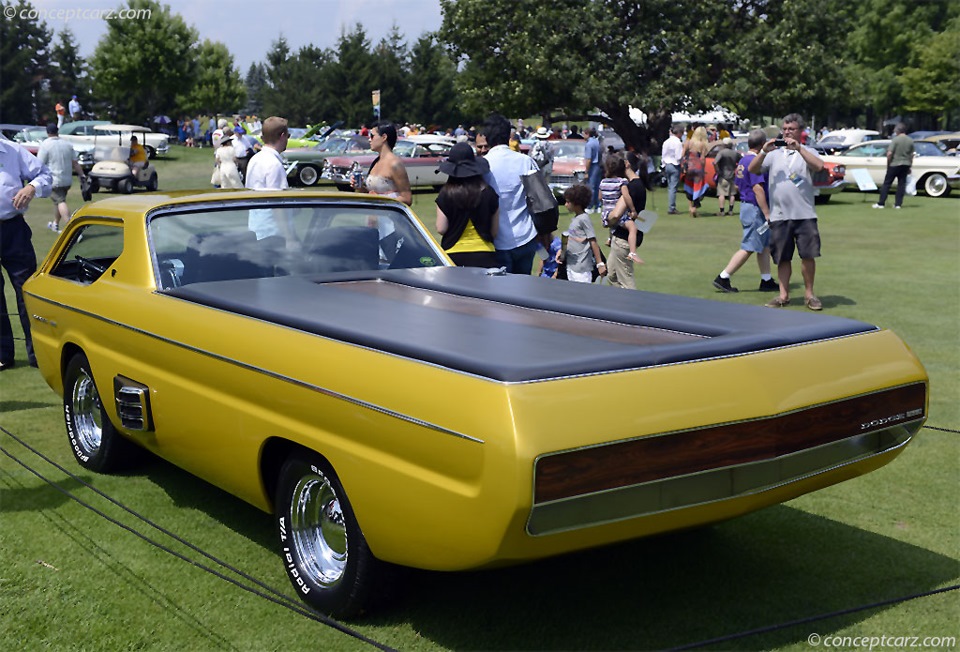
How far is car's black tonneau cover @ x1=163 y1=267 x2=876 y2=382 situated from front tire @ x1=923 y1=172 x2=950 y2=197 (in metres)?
Result: 24.5

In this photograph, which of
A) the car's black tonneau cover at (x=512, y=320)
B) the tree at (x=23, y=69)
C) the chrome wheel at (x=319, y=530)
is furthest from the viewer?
the tree at (x=23, y=69)

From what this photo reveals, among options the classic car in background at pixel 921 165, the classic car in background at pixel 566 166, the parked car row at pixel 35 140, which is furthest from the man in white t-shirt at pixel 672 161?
the parked car row at pixel 35 140

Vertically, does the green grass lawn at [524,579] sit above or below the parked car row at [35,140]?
above

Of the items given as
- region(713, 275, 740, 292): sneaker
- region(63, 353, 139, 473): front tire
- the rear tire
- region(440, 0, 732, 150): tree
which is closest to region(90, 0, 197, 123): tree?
region(440, 0, 732, 150): tree

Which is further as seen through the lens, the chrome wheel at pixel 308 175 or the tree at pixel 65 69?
the tree at pixel 65 69

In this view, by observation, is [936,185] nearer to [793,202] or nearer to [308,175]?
[308,175]

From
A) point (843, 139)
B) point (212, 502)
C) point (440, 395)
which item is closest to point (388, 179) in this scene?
point (212, 502)

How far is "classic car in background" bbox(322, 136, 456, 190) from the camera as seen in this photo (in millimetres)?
27188

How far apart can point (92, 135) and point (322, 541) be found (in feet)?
115

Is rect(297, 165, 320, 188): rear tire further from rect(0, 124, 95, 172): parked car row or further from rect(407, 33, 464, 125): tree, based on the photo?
rect(407, 33, 464, 125): tree

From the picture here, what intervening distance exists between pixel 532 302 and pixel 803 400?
4.85 ft

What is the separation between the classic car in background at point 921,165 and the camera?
26.9 meters

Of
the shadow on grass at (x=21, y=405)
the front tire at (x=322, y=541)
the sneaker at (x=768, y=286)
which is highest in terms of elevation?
the front tire at (x=322, y=541)

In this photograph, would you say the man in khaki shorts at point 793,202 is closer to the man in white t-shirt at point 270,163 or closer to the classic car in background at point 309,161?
the man in white t-shirt at point 270,163
